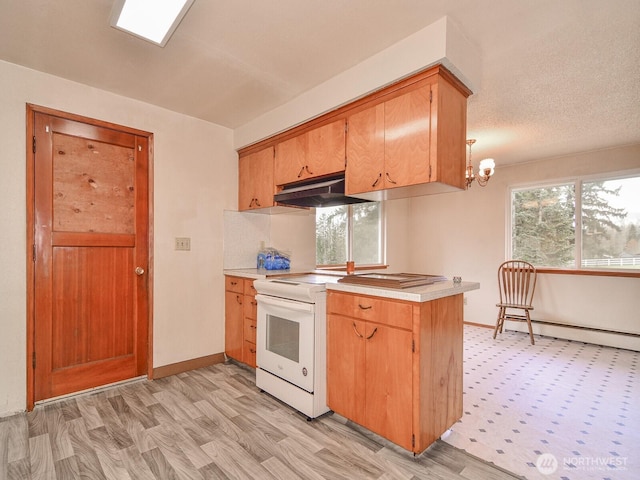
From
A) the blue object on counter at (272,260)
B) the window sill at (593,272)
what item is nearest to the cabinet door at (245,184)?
the blue object on counter at (272,260)

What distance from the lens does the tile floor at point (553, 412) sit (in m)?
1.75

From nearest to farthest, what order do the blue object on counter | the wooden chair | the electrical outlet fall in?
the electrical outlet < the blue object on counter < the wooden chair

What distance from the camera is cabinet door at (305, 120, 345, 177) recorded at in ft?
7.70

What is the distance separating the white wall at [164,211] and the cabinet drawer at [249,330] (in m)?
0.43

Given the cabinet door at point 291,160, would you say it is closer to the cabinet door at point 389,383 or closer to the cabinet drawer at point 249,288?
the cabinet drawer at point 249,288

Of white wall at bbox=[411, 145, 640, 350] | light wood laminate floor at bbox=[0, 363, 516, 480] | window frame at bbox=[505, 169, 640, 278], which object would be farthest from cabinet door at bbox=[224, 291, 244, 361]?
window frame at bbox=[505, 169, 640, 278]

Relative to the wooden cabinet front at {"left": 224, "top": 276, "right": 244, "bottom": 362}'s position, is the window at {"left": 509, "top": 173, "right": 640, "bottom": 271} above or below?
above

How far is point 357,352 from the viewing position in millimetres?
1946

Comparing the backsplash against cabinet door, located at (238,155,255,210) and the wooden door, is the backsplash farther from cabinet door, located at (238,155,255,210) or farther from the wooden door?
the wooden door

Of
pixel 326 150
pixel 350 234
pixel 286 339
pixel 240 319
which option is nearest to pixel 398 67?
pixel 326 150

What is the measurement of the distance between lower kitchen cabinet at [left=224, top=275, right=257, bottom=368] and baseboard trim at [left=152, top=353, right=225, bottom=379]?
11cm

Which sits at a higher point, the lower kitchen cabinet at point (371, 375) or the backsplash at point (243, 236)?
the backsplash at point (243, 236)

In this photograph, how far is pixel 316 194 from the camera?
2.45 meters

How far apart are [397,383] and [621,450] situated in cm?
141
